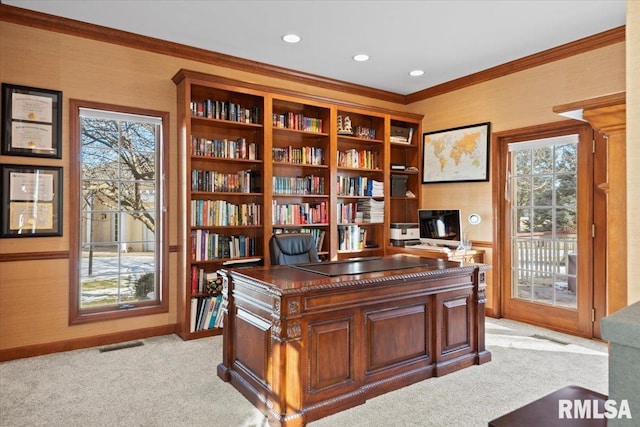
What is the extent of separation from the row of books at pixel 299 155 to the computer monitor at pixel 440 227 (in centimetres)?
151

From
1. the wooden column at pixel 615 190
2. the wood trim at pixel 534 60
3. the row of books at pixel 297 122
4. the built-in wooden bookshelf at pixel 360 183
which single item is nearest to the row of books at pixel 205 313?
the built-in wooden bookshelf at pixel 360 183

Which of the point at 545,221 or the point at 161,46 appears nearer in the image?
the point at 161,46

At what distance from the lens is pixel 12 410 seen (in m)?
2.47

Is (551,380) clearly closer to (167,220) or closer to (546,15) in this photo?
(546,15)

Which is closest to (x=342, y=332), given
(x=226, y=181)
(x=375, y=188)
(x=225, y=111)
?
(x=226, y=181)

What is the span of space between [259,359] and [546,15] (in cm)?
354

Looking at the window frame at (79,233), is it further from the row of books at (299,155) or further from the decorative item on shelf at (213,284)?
the row of books at (299,155)

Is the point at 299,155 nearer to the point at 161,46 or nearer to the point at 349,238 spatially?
the point at 349,238

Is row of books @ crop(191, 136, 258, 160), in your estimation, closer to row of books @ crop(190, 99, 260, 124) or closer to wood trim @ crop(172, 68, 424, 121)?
row of books @ crop(190, 99, 260, 124)

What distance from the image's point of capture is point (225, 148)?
425 centimetres

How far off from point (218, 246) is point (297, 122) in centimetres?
171

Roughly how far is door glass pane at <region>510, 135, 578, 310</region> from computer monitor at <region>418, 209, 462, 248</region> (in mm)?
621

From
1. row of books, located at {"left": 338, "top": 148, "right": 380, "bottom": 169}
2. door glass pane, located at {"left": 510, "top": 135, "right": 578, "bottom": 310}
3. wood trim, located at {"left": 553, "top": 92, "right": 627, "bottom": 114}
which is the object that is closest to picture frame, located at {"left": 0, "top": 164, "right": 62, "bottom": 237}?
row of books, located at {"left": 338, "top": 148, "right": 380, "bottom": 169}

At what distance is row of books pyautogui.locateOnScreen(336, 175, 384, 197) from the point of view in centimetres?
515
